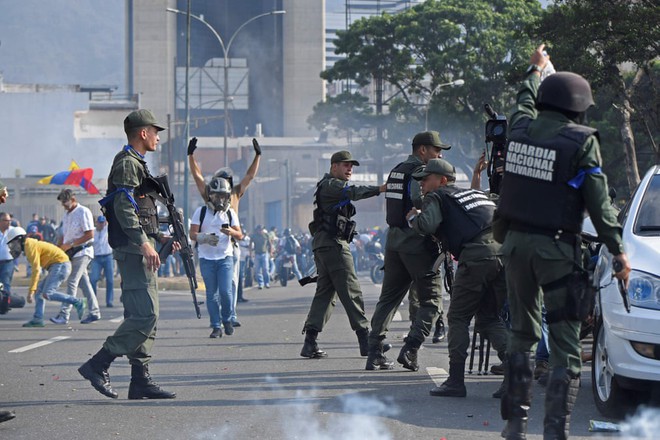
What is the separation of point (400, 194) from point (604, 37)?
1187cm

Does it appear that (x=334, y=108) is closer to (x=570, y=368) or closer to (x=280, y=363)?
(x=280, y=363)

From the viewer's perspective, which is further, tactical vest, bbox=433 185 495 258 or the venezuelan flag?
the venezuelan flag

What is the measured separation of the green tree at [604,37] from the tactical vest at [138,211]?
42.0 feet

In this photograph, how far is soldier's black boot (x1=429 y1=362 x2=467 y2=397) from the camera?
26.8ft

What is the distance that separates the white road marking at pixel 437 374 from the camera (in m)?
9.02

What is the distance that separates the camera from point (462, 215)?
324 inches

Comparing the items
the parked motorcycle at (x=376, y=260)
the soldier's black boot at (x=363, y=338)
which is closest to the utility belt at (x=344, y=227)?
the soldier's black boot at (x=363, y=338)

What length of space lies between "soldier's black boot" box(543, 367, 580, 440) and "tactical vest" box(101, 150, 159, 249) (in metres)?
3.39

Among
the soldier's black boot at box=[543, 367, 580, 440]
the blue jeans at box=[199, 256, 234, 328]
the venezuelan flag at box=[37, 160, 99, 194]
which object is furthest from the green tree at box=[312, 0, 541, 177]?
the soldier's black boot at box=[543, 367, 580, 440]

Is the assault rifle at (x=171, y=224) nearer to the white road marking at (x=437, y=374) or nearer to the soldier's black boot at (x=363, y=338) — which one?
the soldier's black boot at (x=363, y=338)

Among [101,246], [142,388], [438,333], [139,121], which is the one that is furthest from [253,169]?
[101,246]

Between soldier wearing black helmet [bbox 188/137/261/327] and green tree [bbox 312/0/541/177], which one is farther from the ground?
green tree [bbox 312/0/541/177]

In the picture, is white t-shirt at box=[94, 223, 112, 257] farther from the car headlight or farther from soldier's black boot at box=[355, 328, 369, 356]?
the car headlight

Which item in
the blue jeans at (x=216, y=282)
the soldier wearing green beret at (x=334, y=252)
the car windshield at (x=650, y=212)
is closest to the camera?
the car windshield at (x=650, y=212)
